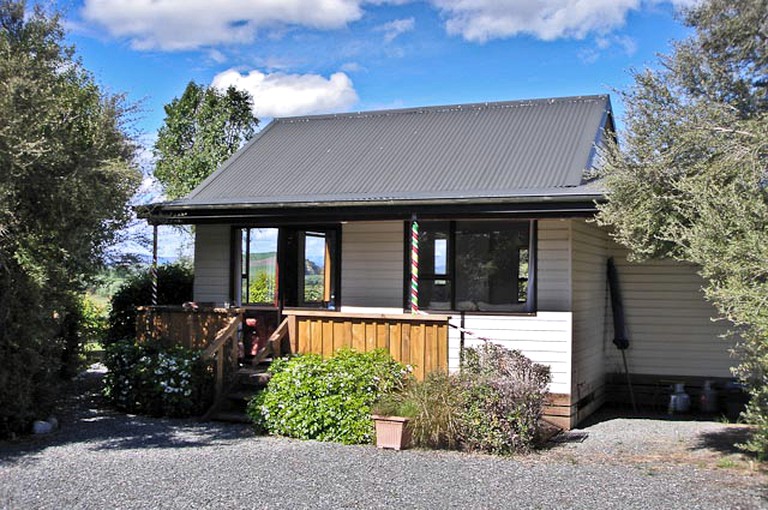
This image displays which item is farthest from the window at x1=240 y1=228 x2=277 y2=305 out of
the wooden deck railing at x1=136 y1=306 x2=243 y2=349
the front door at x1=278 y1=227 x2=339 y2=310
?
the wooden deck railing at x1=136 y1=306 x2=243 y2=349

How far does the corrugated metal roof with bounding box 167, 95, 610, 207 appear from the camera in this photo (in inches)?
424

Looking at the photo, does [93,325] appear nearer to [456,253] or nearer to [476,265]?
[456,253]

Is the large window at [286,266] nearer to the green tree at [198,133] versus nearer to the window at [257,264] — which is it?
the window at [257,264]

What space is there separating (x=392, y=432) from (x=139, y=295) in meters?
7.39

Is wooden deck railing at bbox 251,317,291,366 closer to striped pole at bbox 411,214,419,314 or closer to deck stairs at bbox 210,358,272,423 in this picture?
deck stairs at bbox 210,358,272,423

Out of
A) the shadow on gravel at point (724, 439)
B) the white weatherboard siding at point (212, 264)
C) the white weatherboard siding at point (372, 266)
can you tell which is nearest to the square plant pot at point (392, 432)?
the white weatherboard siding at point (372, 266)

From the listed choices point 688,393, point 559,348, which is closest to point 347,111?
point 559,348

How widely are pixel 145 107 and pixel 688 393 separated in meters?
9.35

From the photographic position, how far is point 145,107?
10.3 m

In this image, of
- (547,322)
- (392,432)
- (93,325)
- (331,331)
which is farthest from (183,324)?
(547,322)

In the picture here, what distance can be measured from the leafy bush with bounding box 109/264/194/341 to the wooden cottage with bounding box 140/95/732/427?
1.85 metres

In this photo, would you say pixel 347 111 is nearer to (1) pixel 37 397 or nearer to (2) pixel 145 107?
(2) pixel 145 107

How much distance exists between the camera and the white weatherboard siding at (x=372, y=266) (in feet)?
36.4

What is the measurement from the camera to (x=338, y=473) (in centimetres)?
698
